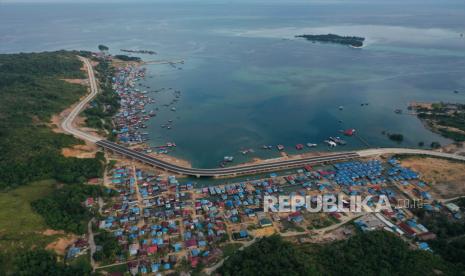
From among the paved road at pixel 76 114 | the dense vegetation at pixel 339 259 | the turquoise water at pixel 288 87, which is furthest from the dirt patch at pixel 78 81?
the dense vegetation at pixel 339 259

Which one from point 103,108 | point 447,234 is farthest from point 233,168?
point 103,108

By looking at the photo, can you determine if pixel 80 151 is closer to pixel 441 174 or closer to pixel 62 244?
pixel 62 244

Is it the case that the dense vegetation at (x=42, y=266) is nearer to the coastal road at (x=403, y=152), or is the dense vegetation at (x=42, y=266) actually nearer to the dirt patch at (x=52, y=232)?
the dirt patch at (x=52, y=232)

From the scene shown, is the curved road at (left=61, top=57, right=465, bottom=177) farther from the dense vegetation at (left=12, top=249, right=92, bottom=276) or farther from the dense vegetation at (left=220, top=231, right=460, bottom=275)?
the dense vegetation at (left=12, top=249, right=92, bottom=276)

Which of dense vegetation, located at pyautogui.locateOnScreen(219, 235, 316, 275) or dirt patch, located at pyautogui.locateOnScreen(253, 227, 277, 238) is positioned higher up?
dense vegetation, located at pyautogui.locateOnScreen(219, 235, 316, 275)

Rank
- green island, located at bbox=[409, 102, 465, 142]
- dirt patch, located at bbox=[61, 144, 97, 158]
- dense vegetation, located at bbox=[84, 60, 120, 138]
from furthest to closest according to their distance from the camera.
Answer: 1. dense vegetation, located at bbox=[84, 60, 120, 138]
2. green island, located at bbox=[409, 102, 465, 142]
3. dirt patch, located at bbox=[61, 144, 97, 158]

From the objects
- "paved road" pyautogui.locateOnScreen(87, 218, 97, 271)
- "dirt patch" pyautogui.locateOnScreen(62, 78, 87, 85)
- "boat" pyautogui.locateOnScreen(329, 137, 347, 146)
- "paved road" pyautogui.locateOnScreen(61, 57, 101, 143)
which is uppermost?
"dirt patch" pyautogui.locateOnScreen(62, 78, 87, 85)

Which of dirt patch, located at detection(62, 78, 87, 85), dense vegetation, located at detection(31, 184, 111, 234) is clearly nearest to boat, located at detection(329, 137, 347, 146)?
dense vegetation, located at detection(31, 184, 111, 234)
